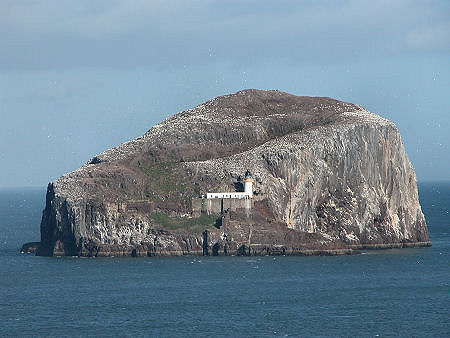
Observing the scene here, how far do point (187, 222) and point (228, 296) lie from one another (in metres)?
38.5

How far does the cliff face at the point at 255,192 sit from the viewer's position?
173 meters

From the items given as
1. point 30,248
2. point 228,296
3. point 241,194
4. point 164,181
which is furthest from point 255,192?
point 228,296

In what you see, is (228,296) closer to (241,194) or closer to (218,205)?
(218,205)

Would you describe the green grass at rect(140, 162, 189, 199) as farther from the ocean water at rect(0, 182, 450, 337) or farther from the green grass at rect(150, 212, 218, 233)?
the ocean water at rect(0, 182, 450, 337)

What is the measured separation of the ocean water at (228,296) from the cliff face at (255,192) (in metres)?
4.37

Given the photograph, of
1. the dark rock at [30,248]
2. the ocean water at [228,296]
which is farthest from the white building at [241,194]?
the dark rock at [30,248]

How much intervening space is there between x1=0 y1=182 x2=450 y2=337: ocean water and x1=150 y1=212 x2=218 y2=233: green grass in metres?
5.79

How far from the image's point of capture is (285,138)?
192000 mm

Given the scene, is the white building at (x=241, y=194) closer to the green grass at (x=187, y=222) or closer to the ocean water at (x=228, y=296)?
the green grass at (x=187, y=222)

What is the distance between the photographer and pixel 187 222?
576 feet

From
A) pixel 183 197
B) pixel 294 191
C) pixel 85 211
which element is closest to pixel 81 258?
pixel 85 211

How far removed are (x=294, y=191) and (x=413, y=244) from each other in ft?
68.5

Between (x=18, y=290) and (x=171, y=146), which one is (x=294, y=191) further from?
(x=18, y=290)

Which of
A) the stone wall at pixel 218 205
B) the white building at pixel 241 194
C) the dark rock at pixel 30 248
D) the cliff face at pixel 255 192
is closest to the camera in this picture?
the cliff face at pixel 255 192
